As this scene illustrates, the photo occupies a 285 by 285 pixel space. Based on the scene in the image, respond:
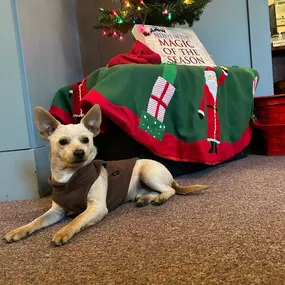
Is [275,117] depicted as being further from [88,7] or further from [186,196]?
[88,7]

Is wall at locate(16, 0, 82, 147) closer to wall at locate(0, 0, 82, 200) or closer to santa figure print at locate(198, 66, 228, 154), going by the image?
wall at locate(0, 0, 82, 200)

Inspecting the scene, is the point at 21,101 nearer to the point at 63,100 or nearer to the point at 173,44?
the point at 63,100

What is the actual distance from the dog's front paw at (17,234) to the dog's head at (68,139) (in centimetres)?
23

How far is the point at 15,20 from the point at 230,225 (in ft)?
3.73

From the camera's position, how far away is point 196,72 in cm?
168

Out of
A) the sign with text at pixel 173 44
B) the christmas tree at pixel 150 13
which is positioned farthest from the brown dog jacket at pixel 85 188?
the christmas tree at pixel 150 13

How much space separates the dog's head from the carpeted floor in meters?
0.20

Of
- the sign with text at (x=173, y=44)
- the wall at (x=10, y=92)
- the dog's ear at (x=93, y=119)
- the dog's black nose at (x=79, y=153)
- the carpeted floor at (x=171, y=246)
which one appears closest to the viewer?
the carpeted floor at (x=171, y=246)

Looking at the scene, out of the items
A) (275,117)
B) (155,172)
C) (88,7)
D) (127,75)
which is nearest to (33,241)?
(155,172)

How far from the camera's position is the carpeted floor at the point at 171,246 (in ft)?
2.24

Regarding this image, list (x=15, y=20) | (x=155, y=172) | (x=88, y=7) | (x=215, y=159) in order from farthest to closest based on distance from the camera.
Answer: (x=88, y=7) < (x=215, y=159) < (x=15, y=20) < (x=155, y=172)

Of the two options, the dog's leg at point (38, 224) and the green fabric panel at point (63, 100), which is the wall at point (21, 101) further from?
the dog's leg at point (38, 224)

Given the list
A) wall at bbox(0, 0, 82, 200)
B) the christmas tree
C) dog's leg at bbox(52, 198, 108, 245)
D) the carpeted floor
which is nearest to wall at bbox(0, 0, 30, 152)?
wall at bbox(0, 0, 82, 200)

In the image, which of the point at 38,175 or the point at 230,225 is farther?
the point at 38,175
